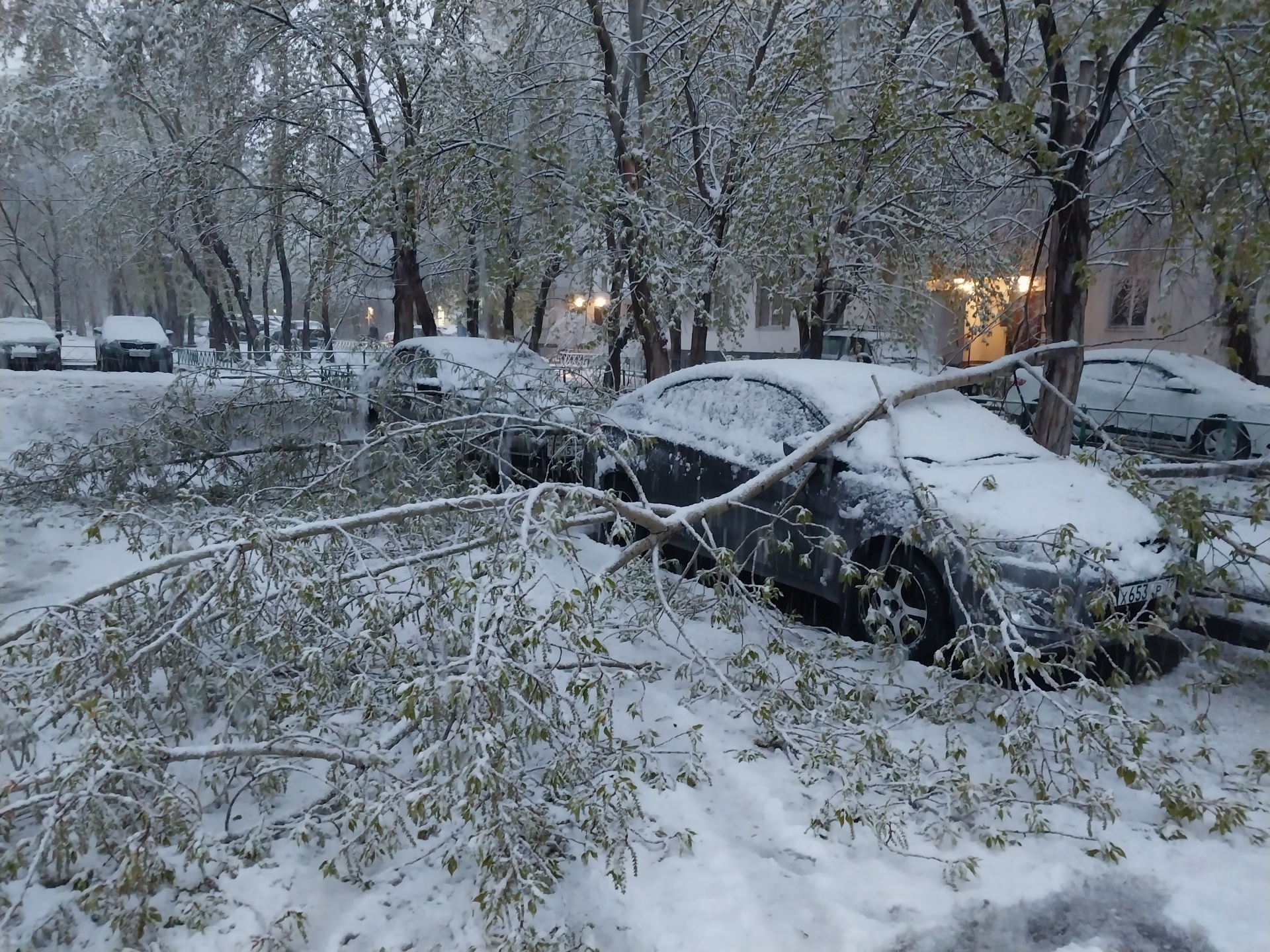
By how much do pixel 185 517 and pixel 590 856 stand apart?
307 cm

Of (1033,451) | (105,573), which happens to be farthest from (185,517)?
(1033,451)

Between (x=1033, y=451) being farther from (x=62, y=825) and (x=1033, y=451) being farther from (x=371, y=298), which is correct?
(x=371, y=298)

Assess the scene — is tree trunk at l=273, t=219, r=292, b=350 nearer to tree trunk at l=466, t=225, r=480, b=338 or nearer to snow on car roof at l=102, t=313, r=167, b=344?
snow on car roof at l=102, t=313, r=167, b=344

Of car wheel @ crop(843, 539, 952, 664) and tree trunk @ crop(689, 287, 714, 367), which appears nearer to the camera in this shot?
car wheel @ crop(843, 539, 952, 664)

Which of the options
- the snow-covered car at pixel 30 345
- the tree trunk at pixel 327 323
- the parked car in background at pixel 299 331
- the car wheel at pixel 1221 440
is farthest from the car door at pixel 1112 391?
the snow-covered car at pixel 30 345

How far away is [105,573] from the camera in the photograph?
218 inches

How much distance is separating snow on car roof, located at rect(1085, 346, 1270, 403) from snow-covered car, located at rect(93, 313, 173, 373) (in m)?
17.7

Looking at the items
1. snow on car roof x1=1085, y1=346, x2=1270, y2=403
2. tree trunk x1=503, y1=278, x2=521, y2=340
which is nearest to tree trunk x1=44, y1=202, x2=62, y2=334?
tree trunk x1=503, y1=278, x2=521, y2=340

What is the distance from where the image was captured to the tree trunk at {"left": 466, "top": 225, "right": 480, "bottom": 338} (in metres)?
11.0

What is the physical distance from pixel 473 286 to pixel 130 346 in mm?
9656

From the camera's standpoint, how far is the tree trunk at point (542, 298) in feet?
33.2

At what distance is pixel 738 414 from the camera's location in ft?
19.3

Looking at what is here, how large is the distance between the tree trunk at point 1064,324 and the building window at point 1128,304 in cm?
873

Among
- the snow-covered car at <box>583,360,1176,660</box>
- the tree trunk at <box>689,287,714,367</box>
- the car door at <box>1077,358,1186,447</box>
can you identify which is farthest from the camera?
the car door at <box>1077,358,1186,447</box>
